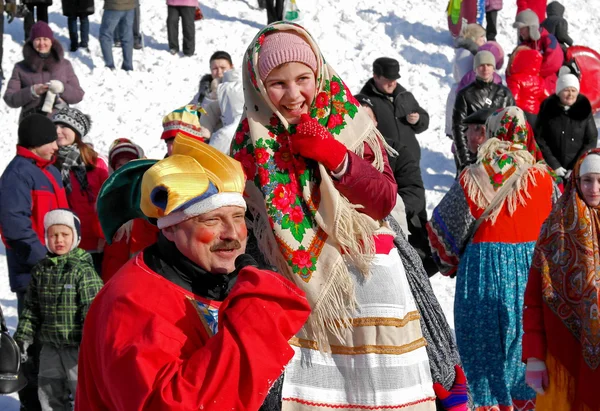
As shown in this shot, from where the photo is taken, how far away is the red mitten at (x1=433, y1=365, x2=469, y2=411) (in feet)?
12.0

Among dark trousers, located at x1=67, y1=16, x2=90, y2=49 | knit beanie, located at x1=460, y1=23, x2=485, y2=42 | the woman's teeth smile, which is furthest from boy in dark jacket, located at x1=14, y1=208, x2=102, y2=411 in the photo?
dark trousers, located at x1=67, y1=16, x2=90, y2=49

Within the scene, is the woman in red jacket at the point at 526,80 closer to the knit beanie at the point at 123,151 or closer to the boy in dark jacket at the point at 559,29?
the boy in dark jacket at the point at 559,29

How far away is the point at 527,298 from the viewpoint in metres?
4.71

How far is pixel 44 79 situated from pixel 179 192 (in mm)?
8244

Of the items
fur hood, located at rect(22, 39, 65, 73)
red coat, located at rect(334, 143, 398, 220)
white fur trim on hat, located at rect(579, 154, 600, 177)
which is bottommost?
fur hood, located at rect(22, 39, 65, 73)

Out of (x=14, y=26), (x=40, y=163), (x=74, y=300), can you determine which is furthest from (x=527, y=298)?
(x=14, y=26)

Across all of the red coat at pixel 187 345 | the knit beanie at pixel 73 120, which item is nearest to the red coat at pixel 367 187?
the red coat at pixel 187 345

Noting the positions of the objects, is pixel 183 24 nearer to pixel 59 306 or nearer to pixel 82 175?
pixel 82 175

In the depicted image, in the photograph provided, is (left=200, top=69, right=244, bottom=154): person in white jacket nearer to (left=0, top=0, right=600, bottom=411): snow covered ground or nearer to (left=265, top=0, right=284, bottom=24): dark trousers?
(left=0, top=0, right=600, bottom=411): snow covered ground

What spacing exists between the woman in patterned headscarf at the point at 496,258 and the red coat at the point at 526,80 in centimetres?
615

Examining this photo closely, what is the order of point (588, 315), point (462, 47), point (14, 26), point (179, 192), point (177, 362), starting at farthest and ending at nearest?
point (14, 26), point (462, 47), point (588, 315), point (179, 192), point (177, 362)

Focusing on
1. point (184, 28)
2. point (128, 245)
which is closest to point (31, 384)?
point (128, 245)

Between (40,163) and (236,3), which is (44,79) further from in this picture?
(236,3)

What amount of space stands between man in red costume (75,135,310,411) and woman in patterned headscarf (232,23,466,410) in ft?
3.03
